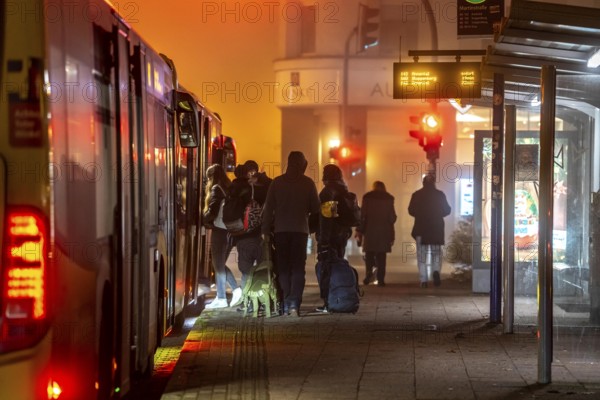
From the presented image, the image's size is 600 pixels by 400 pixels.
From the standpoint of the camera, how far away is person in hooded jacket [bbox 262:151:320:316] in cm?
1354

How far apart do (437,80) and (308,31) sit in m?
21.1

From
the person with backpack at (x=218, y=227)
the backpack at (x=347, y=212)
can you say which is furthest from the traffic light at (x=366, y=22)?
the backpack at (x=347, y=212)

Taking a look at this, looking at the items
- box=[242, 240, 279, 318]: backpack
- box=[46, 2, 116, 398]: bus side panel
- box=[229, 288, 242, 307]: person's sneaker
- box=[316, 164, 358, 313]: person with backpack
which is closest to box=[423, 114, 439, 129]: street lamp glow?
box=[316, 164, 358, 313]: person with backpack

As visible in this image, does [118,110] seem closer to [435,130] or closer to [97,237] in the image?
[97,237]

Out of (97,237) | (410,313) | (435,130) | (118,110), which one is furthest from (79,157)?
(435,130)

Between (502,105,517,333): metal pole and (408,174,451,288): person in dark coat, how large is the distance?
22.0ft

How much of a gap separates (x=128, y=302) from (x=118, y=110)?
4.24ft

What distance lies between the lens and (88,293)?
6.05 m

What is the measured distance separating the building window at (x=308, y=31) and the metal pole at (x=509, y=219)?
2392 centimetres

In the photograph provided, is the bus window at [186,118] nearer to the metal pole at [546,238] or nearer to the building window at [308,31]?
the metal pole at [546,238]

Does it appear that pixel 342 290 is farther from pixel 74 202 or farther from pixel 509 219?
pixel 74 202

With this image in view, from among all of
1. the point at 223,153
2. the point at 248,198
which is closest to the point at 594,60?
the point at 248,198

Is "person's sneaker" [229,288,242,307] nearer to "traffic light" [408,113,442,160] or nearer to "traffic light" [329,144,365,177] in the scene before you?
"traffic light" [408,113,442,160]

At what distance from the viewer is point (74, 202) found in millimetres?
5645
